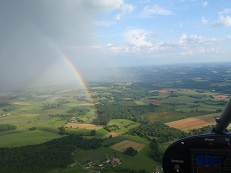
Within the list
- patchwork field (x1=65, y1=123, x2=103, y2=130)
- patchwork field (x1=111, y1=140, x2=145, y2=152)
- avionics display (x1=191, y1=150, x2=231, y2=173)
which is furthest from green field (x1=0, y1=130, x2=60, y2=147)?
avionics display (x1=191, y1=150, x2=231, y2=173)

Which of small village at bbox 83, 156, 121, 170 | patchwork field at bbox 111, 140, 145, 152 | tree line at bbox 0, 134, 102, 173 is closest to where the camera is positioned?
small village at bbox 83, 156, 121, 170

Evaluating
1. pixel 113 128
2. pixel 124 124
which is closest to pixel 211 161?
pixel 113 128

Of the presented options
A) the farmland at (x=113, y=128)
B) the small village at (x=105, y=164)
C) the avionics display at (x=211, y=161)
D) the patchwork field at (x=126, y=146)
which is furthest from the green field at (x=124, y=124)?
the avionics display at (x=211, y=161)

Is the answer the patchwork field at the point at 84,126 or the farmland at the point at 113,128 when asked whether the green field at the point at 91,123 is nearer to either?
the farmland at the point at 113,128

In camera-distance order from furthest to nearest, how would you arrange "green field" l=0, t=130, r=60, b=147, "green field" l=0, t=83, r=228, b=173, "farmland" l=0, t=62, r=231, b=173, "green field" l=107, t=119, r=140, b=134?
"green field" l=107, t=119, r=140, b=134 < "green field" l=0, t=130, r=60, b=147 < "farmland" l=0, t=62, r=231, b=173 < "green field" l=0, t=83, r=228, b=173

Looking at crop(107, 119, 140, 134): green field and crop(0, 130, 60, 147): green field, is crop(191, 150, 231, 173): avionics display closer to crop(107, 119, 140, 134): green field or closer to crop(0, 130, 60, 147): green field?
crop(0, 130, 60, 147): green field

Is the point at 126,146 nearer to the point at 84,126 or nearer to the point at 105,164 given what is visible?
the point at 105,164
